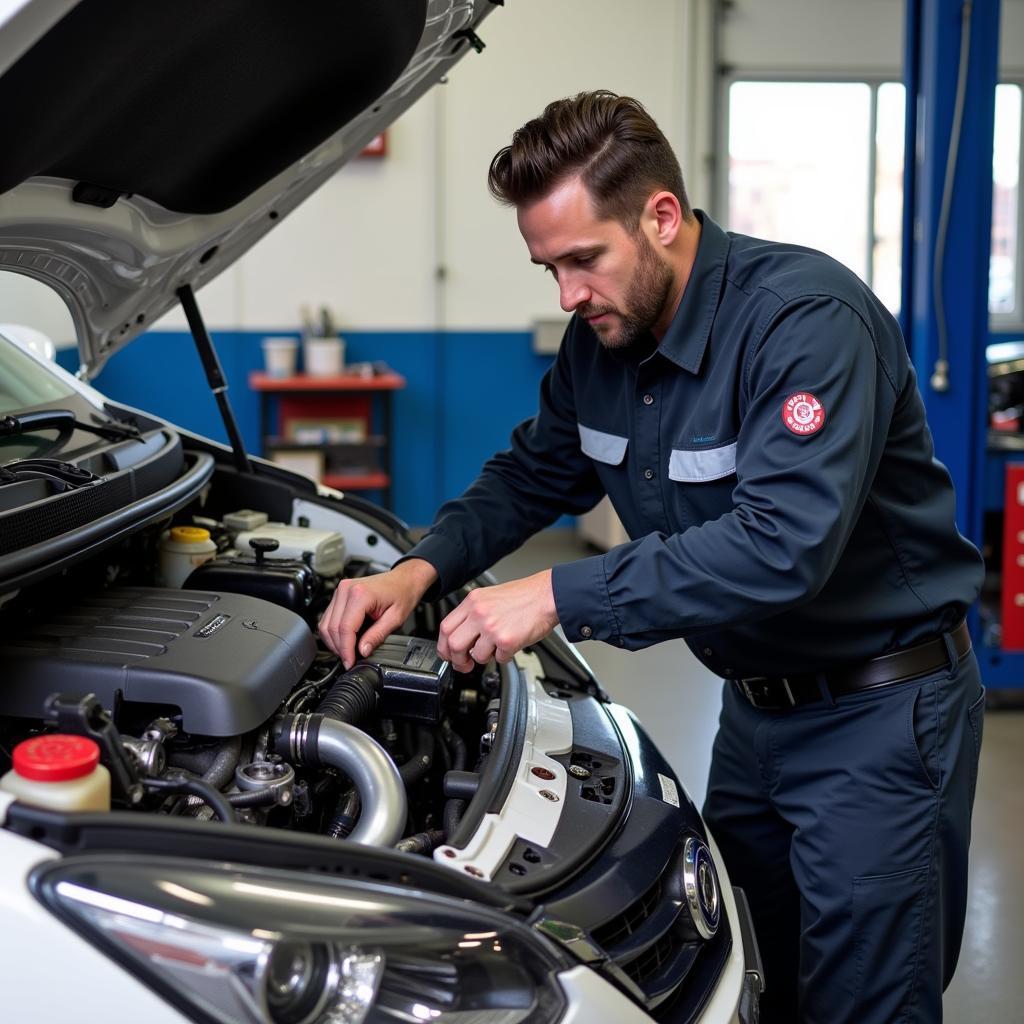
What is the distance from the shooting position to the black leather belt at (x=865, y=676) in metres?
1.52

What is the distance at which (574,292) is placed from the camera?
1451 mm

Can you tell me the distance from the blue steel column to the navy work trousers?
211 cm

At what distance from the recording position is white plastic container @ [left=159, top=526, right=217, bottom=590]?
1776 mm

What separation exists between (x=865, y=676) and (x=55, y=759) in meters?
1.02

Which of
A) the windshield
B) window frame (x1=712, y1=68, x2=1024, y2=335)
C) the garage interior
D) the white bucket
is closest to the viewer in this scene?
the windshield

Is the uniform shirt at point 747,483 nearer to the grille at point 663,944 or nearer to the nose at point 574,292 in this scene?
the nose at point 574,292

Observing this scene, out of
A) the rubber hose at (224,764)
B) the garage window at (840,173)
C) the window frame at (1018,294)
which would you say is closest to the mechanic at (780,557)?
the rubber hose at (224,764)

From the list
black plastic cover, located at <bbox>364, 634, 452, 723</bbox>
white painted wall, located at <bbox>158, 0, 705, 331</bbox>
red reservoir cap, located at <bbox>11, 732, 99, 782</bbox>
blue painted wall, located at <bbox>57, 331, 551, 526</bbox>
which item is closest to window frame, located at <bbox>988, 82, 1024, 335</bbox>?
white painted wall, located at <bbox>158, 0, 705, 331</bbox>

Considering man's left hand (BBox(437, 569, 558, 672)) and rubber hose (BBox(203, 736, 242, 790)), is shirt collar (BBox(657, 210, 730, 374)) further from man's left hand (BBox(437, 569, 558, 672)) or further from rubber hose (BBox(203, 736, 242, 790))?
rubber hose (BBox(203, 736, 242, 790))

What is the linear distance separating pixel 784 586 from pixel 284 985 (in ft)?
2.17

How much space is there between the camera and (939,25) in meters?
3.37

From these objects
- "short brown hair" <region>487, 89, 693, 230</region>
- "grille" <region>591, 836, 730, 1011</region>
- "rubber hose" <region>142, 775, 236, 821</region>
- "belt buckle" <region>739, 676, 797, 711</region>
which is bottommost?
"grille" <region>591, 836, 730, 1011</region>

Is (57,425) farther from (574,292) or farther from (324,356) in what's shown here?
(324,356)

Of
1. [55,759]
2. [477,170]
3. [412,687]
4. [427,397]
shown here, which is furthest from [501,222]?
[55,759]
